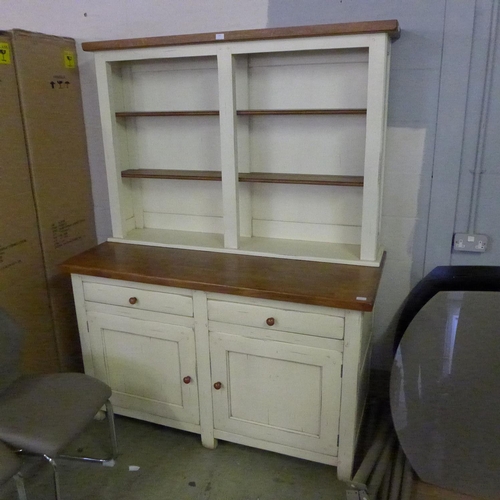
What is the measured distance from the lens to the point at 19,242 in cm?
222

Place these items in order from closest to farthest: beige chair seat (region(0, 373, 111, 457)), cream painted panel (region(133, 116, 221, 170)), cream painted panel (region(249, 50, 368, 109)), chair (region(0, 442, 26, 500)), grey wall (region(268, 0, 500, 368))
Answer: chair (region(0, 442, 26, 500))
beige chair seat (region(0, 373, 111, 457))
grey wall (region(268, 0, 500, 368))
cream painted panel (region(249, 50, 368, 109))
cream painted panel (region(133, 116, 221, 170))

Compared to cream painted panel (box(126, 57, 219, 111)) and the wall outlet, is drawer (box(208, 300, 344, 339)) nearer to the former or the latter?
the wall outlet

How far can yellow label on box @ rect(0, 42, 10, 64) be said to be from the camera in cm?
207

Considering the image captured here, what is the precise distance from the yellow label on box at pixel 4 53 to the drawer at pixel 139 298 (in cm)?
104

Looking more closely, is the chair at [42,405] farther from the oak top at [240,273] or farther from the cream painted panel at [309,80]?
the cream painted panel at [309,80]

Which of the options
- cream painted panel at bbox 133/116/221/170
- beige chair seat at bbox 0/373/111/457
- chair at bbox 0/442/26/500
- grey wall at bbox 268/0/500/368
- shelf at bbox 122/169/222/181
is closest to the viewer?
chair at bbox 0/442/26/500

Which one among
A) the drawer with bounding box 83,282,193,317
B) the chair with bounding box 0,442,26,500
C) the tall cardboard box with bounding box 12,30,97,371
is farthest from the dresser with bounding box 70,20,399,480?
the chair with bounding box 0,442,26,500

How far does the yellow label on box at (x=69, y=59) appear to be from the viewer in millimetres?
2400

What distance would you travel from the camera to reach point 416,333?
1.88 meters

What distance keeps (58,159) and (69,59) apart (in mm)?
518

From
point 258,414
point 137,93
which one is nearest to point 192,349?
point 258,414

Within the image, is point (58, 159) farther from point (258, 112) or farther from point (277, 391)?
point (277, 391)

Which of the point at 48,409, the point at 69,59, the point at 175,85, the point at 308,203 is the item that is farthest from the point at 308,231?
the point at 69,59

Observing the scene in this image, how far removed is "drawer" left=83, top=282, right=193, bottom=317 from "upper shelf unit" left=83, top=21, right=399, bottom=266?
1.16 ft
